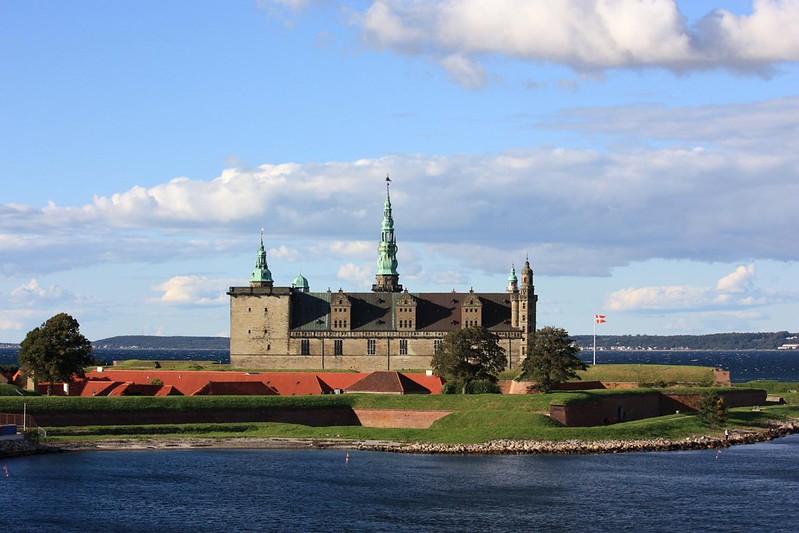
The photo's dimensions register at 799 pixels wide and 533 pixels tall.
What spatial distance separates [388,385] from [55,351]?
2811 centimetres

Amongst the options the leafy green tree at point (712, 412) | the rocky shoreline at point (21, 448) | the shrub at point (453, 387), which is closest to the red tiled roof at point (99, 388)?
the rocky shoreline at point (21, 448)

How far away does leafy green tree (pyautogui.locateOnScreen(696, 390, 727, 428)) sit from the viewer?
109250mm

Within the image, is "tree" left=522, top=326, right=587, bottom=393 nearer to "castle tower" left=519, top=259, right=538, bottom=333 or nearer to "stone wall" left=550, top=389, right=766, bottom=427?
"stone wall" left=550, top=389, right=766, bottom=427

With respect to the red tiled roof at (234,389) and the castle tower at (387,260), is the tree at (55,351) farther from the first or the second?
the castle tower at (387,260)

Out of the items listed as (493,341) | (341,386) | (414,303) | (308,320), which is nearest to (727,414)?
(493,341)

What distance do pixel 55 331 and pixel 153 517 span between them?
4599cm

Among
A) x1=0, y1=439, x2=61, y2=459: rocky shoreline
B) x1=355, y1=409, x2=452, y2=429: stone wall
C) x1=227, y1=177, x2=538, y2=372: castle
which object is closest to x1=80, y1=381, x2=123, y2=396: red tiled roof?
x1=0, y1=439, x2=61, y2=459: rocky shoreline

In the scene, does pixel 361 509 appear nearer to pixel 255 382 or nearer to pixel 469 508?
pixel 469 508

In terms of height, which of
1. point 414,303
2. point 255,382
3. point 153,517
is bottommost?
point 153,517

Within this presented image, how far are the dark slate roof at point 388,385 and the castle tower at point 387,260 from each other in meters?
49.5

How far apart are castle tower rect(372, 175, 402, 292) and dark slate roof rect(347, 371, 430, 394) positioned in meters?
49.5

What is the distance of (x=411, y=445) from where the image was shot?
97.9m

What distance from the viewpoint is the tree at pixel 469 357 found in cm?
11344

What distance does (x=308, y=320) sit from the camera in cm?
15612
